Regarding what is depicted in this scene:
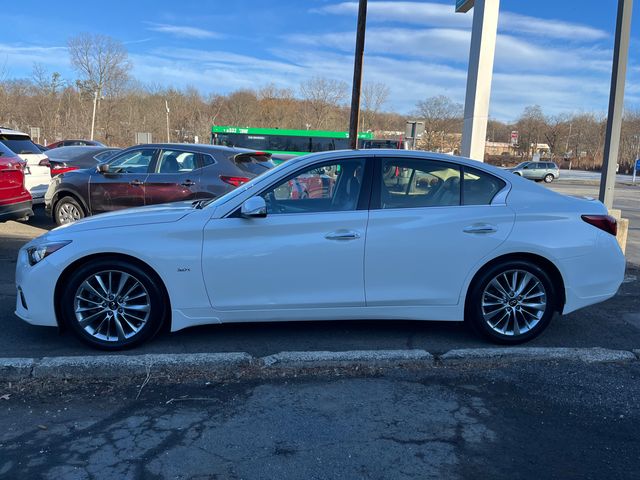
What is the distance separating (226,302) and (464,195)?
2.10 meters

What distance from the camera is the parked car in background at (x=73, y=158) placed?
42.7 ft

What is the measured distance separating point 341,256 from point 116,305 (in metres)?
1.76

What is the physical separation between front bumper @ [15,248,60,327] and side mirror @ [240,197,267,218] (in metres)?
1.47

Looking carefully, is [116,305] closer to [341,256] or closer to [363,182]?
[341,256]

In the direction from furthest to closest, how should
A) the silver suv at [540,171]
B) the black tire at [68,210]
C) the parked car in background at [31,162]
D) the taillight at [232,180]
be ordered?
1. the silver suv at [540,171]
2. the parked car in background at [31,162]
3. the black tire at [68,210]
4. the taillight at [232,180]

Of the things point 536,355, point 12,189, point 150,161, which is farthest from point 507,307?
point 12,189

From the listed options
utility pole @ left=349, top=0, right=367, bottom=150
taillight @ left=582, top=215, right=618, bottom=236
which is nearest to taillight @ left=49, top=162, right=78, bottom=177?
utility pole @ left=349, top=0, right=367, bottom=150

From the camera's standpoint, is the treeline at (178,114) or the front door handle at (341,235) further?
the treeline at (178,114)

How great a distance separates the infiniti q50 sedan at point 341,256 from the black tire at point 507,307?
0.03 feet

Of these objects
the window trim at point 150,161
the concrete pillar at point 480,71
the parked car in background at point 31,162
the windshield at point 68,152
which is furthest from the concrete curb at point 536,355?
the windshield at point 68,152

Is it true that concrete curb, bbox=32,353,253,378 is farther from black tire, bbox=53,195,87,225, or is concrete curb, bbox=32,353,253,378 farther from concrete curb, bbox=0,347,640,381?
black tire, bbox=53,195,87,225

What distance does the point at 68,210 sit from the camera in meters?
9.15

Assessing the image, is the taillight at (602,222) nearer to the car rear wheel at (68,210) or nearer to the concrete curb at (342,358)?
the concrete curb at (342,358)

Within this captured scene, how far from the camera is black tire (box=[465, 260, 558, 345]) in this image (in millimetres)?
4297
